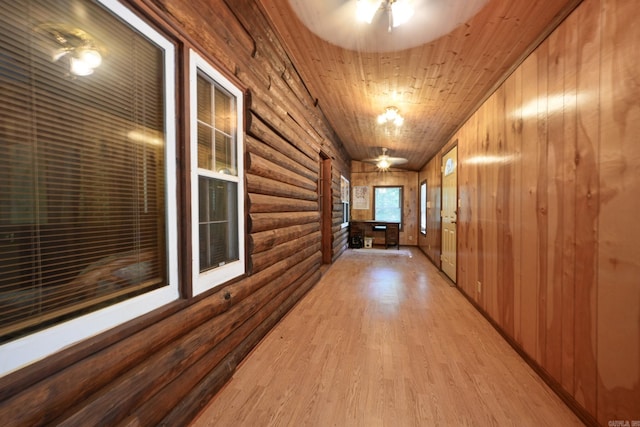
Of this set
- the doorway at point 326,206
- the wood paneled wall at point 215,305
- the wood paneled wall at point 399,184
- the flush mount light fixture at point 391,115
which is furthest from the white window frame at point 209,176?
the wood paneled wall at point 399,184

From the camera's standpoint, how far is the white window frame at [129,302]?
32.1 inches

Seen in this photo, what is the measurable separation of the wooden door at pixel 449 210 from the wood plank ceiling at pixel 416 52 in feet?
2.27

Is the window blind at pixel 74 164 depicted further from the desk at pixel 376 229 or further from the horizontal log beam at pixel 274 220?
the desk at pixel 376 229

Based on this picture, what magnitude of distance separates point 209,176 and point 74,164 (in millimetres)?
709

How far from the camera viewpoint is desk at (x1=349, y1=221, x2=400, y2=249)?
7898 millimetres

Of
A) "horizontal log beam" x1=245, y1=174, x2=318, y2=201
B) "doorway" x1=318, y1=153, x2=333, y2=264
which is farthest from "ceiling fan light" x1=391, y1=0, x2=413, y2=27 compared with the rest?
"doorway" x1=318, y1=153, x2=333, y2=264

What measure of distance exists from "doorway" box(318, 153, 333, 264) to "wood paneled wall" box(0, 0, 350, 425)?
67.4 inches

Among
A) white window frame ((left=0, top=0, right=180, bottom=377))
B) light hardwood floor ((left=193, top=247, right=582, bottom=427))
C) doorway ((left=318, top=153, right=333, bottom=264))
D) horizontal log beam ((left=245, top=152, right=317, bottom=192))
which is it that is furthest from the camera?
doorway ((left=318, top=153, right=333, bottom=264))

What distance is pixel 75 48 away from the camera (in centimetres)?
97

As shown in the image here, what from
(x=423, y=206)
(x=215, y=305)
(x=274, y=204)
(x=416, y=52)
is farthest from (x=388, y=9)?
(x=423, y=206)

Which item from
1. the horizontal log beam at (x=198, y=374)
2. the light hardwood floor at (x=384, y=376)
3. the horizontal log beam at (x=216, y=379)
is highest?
the horizontal log beam at (x=198, y=374)

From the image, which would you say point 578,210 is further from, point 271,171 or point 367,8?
point 271,171

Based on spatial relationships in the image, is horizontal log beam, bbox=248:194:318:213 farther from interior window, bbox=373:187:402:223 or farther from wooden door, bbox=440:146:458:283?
interior window, bbox=373:187:402:223

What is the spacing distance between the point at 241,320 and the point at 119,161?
4.40 ft
